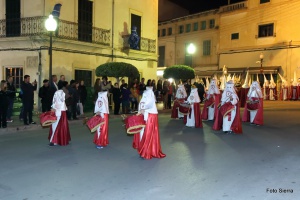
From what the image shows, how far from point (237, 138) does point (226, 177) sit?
179 inches

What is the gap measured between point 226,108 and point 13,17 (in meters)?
14.0

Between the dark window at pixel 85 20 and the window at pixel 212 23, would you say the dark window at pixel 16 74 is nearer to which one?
the dark window at pixel 85 20

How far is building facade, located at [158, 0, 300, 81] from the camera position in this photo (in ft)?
102

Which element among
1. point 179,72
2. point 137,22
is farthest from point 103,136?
point 137,22

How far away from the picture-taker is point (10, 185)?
5.77 m

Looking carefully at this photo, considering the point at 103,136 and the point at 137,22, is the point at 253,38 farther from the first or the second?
the point at 103,136

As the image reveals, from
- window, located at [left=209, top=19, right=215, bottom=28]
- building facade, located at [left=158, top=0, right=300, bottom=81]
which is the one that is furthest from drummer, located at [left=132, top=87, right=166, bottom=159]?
window, located at [left=209, top=19, right=215, bottom=28]

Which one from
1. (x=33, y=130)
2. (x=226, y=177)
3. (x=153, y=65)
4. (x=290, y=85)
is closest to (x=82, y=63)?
Answer: (x=153, y=65)

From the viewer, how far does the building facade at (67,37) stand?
1823 centimetres

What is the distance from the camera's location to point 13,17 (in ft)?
62.5

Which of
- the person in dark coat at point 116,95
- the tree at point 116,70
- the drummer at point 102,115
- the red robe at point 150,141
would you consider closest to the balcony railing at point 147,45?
the tree at point 116,70

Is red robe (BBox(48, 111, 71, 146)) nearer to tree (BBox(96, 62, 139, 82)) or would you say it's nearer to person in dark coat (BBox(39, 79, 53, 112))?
person in dark coat (BBox(39, 79, 53, 112))

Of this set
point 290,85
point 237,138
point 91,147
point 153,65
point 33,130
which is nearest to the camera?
point 91,147

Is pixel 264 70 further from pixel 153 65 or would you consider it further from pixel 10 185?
pixel 10 185
